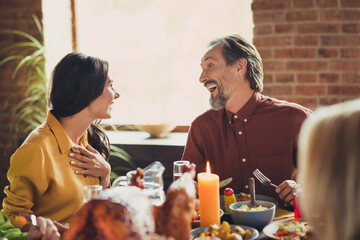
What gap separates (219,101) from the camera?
226 cm

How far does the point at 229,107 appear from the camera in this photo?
228 centimetres

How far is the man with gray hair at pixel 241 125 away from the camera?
215cm

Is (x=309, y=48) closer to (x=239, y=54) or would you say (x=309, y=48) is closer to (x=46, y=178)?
(x=239, y=54)

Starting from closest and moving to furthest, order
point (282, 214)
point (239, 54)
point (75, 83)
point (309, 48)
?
point (282, 214) < point (75, 83) < point (239, 54) < point (309, 48)

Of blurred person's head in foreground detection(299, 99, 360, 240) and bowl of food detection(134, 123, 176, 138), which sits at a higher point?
blurred person's head in foreground detection(299, 99, 360, 240)

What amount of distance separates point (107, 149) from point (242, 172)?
25.5 inches

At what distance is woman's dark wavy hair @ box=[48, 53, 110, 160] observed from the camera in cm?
180

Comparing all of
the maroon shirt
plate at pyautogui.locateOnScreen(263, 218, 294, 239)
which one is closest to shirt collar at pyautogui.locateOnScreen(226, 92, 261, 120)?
the maroon shirt

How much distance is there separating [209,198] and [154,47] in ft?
8.36

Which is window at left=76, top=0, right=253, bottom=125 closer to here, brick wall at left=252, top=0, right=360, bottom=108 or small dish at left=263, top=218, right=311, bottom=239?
brick wall at left=252, top=0, right=360, bottom=108

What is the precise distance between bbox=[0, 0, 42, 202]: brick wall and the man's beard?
75.9 inches

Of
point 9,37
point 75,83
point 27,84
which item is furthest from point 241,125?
point 9,37

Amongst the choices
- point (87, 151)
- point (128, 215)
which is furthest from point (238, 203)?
point (128, 215)

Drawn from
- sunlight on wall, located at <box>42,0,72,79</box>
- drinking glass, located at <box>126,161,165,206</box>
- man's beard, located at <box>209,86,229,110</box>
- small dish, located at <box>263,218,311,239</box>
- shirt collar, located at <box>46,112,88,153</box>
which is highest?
sunlight on wall, located at <box>42,0,72,79</box>
